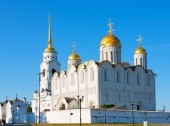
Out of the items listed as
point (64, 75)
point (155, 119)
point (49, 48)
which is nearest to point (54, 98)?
point (64, 75)

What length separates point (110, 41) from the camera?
274 feet

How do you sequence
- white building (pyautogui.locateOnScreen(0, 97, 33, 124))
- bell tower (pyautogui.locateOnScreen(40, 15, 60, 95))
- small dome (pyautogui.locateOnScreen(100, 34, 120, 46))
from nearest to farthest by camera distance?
small dome (pyautogui.locateOnScreen(100, 34, 120, 46)) → white building (pyautogui.locateOnScreen(0, 97, 33, 124)) → bell tower (pyautogui.locateOnScreen(40, 15, 60, 95))

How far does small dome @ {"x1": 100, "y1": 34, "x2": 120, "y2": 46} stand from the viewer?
83250mm

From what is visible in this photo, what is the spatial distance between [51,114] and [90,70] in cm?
1172

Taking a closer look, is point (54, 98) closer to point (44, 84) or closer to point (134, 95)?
point (44, 84)

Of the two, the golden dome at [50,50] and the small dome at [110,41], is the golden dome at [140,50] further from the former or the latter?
the golden dome at [50,50]

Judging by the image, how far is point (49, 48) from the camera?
97.1 metres

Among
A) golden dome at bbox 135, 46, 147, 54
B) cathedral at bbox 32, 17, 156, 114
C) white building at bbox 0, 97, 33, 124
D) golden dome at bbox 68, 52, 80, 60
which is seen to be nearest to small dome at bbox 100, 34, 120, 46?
cathedral at bbox 32, 17, 156, 114

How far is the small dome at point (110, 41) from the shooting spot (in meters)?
83.2

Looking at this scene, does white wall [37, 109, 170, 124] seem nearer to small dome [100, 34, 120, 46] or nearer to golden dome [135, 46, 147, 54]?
small dome [100, 34, 120, 46]

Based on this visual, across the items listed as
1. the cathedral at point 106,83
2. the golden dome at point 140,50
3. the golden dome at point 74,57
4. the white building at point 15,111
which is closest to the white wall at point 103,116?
the cathedral at point 106,83

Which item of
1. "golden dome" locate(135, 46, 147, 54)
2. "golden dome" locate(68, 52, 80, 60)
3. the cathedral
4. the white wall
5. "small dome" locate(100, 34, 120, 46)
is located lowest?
the white wall

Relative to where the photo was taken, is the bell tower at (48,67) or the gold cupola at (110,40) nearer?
the gold cupola at (110,40)

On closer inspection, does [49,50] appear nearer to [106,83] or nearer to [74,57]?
[74,57]
